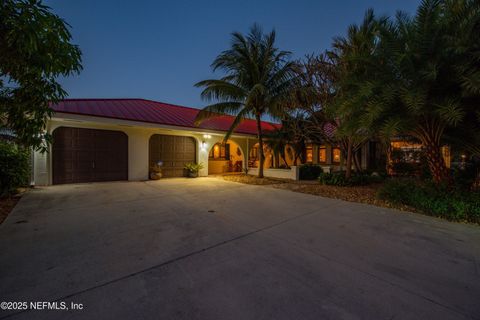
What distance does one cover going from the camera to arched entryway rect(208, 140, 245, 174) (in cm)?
1495

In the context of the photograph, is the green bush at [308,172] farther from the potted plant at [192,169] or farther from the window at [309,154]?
the potted plant at [192,169]

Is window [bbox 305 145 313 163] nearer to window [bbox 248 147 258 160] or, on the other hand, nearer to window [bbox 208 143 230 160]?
window [bbox 248 147 258 160]

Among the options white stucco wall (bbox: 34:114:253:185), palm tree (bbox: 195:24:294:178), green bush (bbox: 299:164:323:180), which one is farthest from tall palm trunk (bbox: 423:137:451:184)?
white stucco wall (bbox: 34:114:253:185)

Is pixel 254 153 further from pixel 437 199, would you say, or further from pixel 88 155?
pixel 437 199

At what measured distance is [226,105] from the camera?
10562 millimetres

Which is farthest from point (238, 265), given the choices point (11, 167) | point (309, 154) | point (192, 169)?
point (309, 154)

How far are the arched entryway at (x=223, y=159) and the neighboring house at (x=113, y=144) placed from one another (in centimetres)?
163

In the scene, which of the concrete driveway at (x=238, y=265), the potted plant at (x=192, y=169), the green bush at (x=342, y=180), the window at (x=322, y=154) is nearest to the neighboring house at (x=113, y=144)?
the potted plant at (x=192, y=169)

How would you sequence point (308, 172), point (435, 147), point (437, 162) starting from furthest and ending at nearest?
point (308, 172) < point (437, 162) < point (435, 147)

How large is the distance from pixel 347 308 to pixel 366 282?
61 centimetres

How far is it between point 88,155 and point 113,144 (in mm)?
1171

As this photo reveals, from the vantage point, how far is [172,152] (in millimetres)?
12094

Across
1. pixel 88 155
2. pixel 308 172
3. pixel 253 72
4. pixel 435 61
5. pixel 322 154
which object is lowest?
pixel 308 172

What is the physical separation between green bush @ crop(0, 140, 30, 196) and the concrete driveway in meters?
2.62
